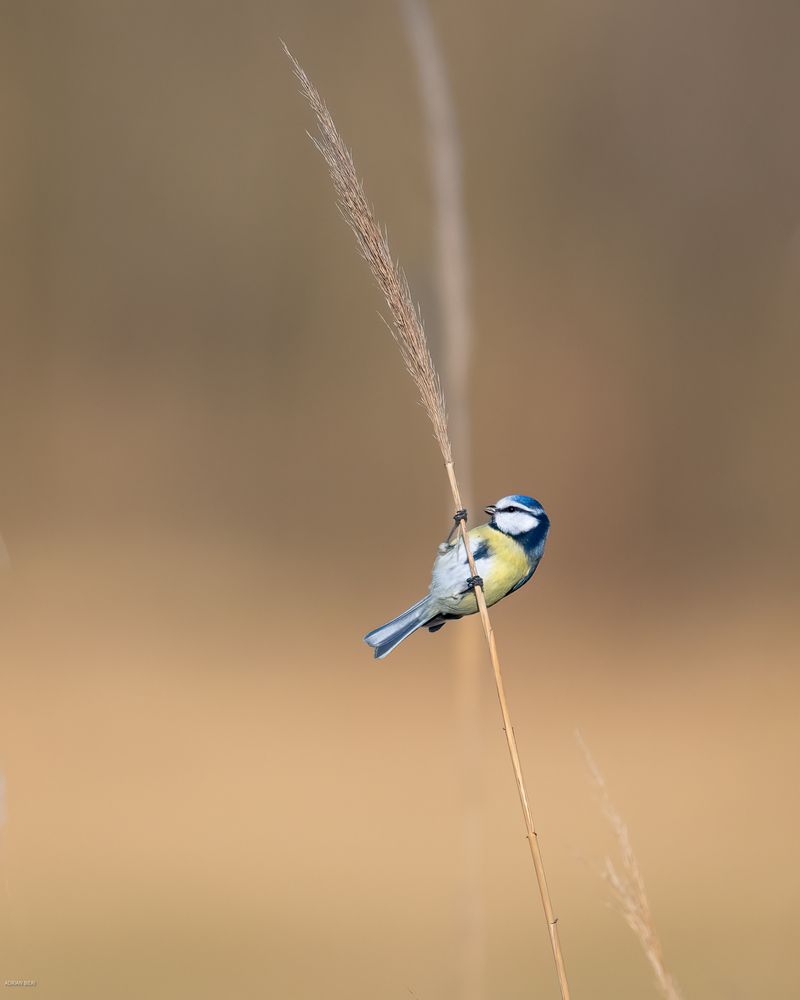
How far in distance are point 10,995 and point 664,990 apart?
0.44 m

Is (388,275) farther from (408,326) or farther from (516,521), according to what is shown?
(516,521)

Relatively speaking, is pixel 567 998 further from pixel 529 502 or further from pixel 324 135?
pixel 324 135

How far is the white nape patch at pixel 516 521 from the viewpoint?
54 centimetres

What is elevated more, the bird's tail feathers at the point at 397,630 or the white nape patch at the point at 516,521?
the white nape patch at the point at 516,521

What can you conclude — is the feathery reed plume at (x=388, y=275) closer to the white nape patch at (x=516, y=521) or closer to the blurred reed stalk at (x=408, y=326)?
the blurred reed stalk at (x=408, y=326)

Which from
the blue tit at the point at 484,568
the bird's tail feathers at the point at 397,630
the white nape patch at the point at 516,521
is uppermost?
the white nape patch at the point at 516,521

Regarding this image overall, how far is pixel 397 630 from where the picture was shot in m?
0.46

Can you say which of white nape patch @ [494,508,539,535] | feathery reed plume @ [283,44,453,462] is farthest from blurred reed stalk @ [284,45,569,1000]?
white nape patch @ [494,508,539,535]

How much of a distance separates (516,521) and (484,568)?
0.04m

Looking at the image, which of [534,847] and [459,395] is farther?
[459,395]

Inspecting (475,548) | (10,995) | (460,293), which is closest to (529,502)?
(475,548)

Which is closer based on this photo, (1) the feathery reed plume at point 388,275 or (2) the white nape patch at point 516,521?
(1) the feathery reed plume at point 388,275

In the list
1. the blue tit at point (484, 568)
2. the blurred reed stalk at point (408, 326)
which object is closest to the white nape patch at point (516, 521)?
the blue tit at point (484, 568)

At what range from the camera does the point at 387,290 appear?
0.43 metres
